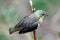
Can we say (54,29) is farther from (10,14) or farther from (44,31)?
(10,14)

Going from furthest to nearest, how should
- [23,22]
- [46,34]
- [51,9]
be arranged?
[51,9] < [46,34] < [23,22]

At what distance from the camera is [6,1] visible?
57.2 inches

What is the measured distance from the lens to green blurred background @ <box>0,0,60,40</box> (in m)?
1.28

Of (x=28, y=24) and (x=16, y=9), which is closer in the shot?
(x=28, y=24)

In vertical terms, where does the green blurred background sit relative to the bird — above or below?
below

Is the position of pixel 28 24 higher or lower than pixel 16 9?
higher

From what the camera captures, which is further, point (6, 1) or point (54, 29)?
point (6, 1)

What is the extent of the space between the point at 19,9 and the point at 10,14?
0.44 ft

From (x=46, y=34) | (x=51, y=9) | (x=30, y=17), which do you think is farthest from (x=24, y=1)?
(x=30, y=17)

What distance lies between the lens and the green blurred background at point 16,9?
128 centimetres

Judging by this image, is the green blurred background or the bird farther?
the green blurred background

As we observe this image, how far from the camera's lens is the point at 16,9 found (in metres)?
1.38

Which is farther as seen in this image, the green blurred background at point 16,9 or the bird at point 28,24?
the green blurred background at point 16,9

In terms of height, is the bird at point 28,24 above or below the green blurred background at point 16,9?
above
